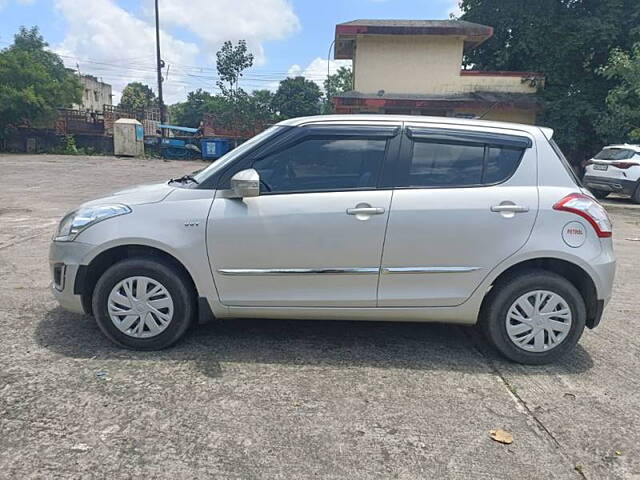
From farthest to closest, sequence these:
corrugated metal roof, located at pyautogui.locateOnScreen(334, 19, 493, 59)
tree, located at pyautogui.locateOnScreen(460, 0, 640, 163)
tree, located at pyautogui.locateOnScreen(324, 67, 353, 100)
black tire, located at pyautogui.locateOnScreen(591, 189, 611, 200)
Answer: tree, located at pyautogui.locateOnScreen(324, 67, 353, 100) → corrugated metal roof, located at pyautogui.locateOnScreen(334, 19, 493, 59) → tree, located at pyautogui.locateOnScreen(460, 0, 640, 163) → black tire, located at pyautogui.locateOnScreen(591, 189, 611, 200)

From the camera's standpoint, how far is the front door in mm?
3252

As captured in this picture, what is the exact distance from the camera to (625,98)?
14656 mm

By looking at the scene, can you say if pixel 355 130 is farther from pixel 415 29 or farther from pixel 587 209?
pixel 415 29

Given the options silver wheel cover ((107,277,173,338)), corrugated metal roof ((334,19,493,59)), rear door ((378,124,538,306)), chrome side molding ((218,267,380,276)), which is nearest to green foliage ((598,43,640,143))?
corrugated metal roof ((334,19,493,59))

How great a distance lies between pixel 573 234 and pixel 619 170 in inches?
455

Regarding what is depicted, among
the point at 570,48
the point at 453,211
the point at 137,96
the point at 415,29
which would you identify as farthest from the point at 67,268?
the point at 137,96

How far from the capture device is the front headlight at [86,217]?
11.0 ft

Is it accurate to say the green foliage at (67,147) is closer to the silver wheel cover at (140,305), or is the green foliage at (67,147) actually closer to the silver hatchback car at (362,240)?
the silver hatchback car at (362,240)

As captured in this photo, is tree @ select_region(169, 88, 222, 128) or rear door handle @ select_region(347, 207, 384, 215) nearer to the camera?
rear door handle @ select_region(347, 207, 384, 215)

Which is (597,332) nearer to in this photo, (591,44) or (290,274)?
(290,274)

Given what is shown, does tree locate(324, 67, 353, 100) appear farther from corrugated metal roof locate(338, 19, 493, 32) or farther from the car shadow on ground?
the car shadow on ground

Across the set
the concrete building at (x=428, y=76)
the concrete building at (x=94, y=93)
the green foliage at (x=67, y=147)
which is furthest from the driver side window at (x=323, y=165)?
the concrete building at (x=94, y=93)

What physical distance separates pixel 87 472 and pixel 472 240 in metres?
2.65

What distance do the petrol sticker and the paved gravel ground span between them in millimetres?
919
